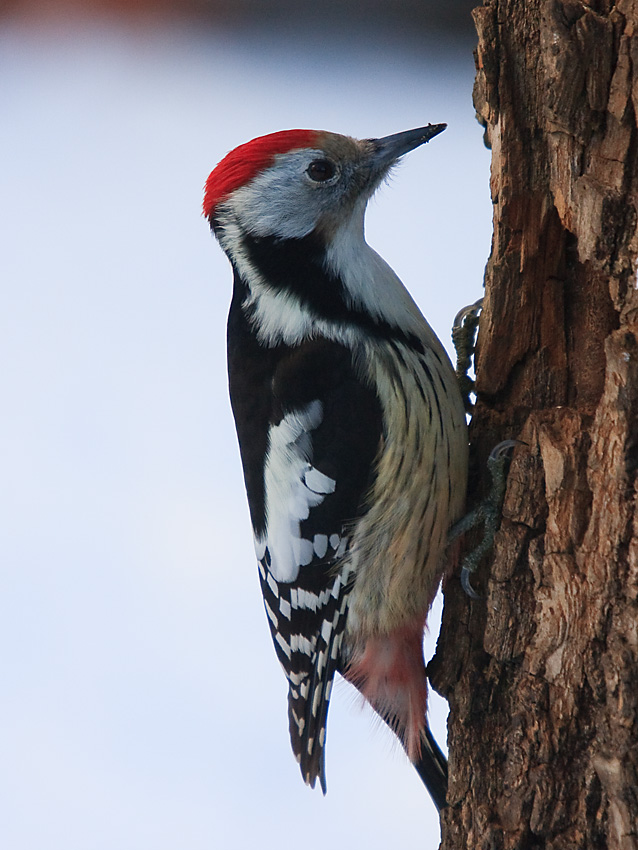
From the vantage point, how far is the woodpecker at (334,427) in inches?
74.0

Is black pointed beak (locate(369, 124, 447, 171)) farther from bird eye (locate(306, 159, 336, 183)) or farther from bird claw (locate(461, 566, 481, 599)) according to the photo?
bird claw (locate(461, 566, 481, 599))

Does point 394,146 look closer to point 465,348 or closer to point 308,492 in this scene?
point 465,348

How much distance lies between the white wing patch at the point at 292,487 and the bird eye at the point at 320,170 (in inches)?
24.7

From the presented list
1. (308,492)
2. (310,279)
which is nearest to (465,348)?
(310,279)

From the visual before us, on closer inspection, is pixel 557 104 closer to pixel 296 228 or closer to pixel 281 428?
pixel 296 228

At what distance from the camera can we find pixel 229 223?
2199 millimetres

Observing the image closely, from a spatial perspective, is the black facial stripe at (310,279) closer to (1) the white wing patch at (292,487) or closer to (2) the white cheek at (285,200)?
(2) the white cheek at (285,200)

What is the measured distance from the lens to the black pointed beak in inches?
87.3

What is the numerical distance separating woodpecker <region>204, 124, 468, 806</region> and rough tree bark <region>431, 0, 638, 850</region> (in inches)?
6.7

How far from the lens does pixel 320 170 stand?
2162 millimetres

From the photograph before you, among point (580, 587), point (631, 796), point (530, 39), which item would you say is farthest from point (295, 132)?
point (631, 796)

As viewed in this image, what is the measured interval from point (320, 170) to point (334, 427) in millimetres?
713

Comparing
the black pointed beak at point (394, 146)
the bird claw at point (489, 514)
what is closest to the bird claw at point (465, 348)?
the bird claw at point (489, 514)

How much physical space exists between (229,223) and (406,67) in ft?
4.80
